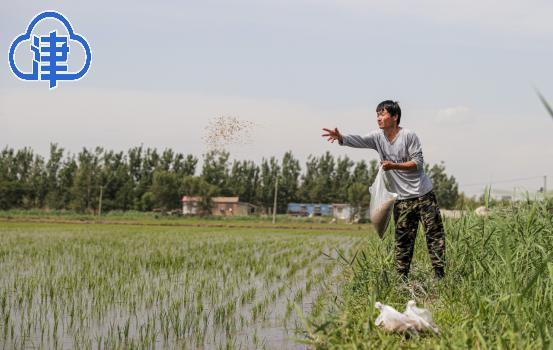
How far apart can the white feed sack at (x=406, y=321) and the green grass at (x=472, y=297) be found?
0.14 ft

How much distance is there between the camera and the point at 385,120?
4840 millimetres

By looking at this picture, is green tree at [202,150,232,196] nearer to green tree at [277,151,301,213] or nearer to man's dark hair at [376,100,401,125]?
green tree at [277,151,301,213]

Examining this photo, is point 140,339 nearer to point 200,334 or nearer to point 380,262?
point 200,334

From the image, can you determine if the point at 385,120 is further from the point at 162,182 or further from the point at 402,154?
the point at 162,182

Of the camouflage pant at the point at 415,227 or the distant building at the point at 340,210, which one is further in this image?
the distant building at the point at 340,210

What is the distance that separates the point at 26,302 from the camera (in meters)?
5.51

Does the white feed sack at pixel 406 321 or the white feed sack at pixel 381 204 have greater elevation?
the white feed sack at pixel 381 204

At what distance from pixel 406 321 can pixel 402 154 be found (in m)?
1.67

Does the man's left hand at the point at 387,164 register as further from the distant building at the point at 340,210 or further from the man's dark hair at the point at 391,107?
the distant building at the point at 340,210

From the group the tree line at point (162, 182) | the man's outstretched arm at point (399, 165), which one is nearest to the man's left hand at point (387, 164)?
the man's outstretched arm at point (399, 165)

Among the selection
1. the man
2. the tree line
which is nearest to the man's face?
the man

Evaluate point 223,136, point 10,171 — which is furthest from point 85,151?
point 223,136

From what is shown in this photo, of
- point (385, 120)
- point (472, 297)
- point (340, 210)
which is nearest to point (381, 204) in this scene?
point (385, 120)

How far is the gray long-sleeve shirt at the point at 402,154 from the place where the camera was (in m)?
4.80
